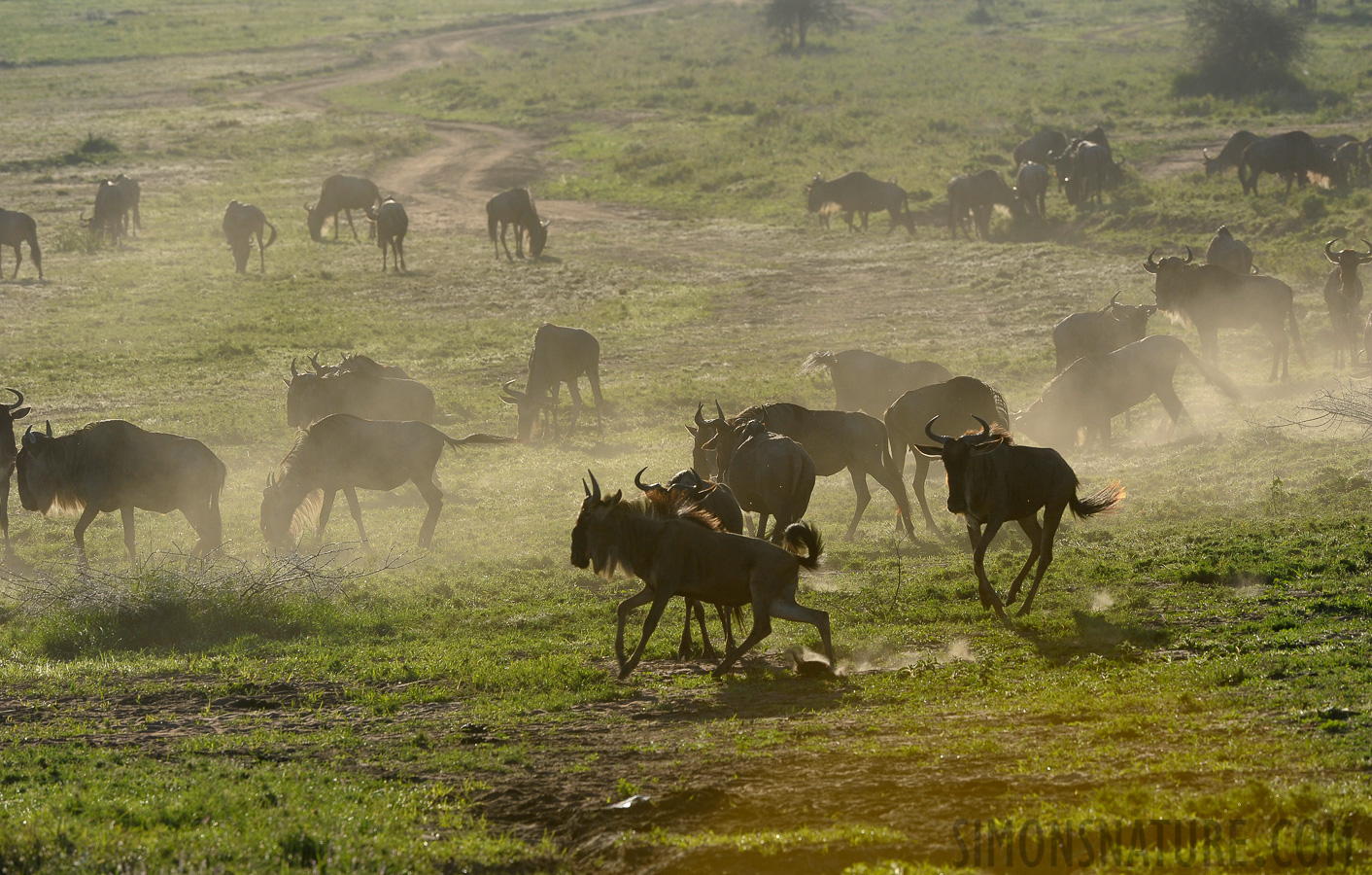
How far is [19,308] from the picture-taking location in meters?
29.4

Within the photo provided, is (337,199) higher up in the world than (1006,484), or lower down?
higher up

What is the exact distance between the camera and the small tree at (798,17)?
77875 millimetres

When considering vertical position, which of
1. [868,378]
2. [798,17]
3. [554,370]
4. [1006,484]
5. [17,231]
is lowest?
[554,370]

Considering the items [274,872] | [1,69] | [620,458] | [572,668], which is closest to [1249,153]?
[620,458]

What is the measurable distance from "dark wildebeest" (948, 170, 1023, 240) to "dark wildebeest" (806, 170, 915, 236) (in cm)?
174

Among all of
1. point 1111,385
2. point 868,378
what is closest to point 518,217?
point 868,378

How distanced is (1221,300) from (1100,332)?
2.19m

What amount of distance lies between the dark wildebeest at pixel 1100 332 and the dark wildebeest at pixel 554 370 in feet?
26.1

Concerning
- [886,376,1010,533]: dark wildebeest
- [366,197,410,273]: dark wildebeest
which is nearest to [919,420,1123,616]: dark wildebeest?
[886,376,1010,533]: dark wildebeest

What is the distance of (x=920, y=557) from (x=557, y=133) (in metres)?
45.8

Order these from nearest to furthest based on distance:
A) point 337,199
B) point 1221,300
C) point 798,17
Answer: point 1221,300, point 337,199, point 798,17

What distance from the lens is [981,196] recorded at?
3722cm

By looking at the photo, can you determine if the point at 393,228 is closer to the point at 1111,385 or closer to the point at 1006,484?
the point at 1111,385

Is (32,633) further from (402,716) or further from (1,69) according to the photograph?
(1,69)
